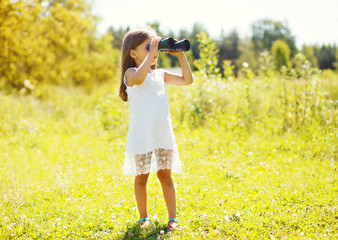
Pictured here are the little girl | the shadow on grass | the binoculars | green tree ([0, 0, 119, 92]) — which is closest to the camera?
the binoculars

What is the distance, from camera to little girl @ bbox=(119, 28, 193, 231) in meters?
2.49

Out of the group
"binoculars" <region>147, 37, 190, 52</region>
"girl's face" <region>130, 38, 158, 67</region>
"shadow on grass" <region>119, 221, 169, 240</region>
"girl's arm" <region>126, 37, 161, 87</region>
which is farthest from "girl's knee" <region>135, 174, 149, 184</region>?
"binoculars" <region>147, 37, 190, 52</region>

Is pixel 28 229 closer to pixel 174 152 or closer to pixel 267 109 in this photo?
pixel 174 152

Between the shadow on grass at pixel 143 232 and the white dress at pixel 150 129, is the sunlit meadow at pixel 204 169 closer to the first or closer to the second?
the shadow on grass at pixel 143 232

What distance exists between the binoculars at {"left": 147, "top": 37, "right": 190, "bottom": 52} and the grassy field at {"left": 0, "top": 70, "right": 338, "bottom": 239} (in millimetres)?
1491

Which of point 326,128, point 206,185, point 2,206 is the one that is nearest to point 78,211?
point 2,206

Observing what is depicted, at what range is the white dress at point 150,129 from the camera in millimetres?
2498

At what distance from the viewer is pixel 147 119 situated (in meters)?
2.49

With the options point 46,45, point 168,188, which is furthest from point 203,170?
point 46,45

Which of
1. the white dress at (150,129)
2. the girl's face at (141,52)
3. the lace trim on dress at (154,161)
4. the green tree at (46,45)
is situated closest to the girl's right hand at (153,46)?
the girl's face at (141,52)

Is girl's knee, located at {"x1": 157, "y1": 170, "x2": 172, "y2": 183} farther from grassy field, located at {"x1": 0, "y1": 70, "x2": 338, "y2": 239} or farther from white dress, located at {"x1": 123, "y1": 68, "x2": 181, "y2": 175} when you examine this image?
grassy field, located at {"x1": 0, "y1": 70, "x2": 338, "y2": 239}

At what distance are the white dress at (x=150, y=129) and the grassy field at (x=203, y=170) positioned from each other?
61 cm

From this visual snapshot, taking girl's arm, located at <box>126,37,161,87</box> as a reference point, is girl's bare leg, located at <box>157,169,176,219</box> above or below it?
below

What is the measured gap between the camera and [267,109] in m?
6.19
